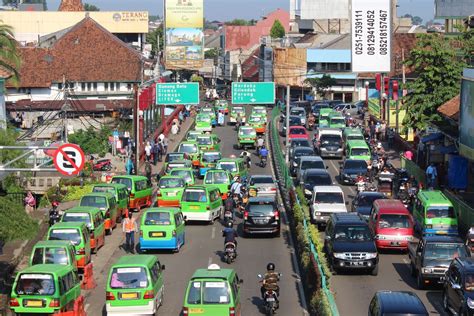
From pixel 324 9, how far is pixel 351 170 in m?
91.3

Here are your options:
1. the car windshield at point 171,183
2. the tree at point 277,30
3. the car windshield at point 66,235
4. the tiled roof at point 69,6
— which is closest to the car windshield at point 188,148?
the car windshield at point 171,183

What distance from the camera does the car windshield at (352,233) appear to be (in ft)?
105

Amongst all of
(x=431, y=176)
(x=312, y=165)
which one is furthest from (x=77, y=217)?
(x=312, y=165)

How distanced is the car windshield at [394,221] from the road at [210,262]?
3.61m

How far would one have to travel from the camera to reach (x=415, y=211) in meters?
39.4

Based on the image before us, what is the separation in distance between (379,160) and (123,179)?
16.8 metres

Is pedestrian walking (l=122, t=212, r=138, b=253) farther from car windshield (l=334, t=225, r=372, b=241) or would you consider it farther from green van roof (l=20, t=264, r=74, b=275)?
green van roof (l=20, t=264, r=74, b=275)

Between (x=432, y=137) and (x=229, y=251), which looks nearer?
(x=229, y=251)

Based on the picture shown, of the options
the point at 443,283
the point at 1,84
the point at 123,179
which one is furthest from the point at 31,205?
the point at 443,283

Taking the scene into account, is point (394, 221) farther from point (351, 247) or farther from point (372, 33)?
point (372, 33)

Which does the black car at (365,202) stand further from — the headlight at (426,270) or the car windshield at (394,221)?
the headlight at (426,270)

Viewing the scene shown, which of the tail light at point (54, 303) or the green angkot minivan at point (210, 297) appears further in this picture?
the tail light at point (54, 303)

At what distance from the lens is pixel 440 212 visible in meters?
36.9

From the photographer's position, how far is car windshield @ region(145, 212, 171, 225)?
35906mm
